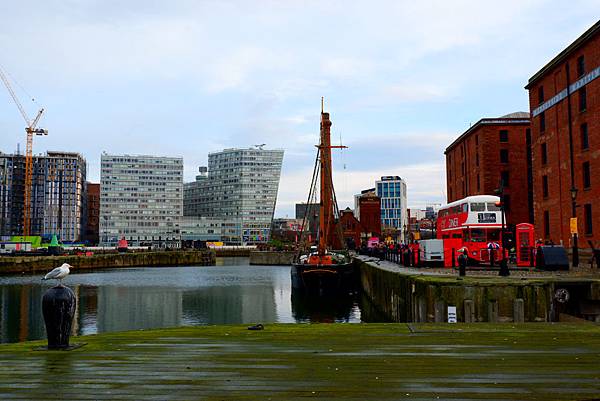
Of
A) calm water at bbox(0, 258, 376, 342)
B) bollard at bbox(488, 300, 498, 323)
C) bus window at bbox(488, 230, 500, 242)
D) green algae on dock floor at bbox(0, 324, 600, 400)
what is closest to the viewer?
green algae on dock floor at bbox(0, 324, 600, 400)

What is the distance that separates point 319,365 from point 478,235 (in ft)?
102

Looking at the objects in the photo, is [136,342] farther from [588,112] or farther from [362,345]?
[588,112]

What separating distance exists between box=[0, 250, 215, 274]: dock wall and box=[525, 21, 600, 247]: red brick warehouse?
82.9 meters

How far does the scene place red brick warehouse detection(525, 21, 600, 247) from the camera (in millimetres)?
39938

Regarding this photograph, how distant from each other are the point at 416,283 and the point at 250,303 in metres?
26.7

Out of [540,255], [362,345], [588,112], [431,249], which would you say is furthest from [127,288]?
[362,345]

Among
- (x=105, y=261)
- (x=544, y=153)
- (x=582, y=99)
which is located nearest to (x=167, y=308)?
(x=544, y=153)

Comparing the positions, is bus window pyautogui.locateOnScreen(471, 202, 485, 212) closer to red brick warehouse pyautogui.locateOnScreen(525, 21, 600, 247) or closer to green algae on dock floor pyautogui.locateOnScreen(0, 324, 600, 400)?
red brick warehouse pyautogui.locateOnScreen(525, 21, 600, 247)

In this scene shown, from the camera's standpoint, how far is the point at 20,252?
10975 centimetres

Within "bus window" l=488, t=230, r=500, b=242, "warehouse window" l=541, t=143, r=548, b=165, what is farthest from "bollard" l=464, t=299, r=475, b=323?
"warehouse window" l=541, t=143, r=548, b=165

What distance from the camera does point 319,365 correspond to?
309 inches

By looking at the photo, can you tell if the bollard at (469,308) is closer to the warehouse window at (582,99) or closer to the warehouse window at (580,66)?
the warehouse window at (582,99)

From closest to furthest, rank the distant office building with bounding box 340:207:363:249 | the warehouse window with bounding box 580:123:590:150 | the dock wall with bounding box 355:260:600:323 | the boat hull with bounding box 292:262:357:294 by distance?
the dock wall with bounding box 355:260:600:323 → the warehouse window with bounding box 580:123:590:150 → the boat hull with bounding box 292:262:357:294 → the distant office building with bounding box 340:207:363:249

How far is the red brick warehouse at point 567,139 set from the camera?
3994 centimetres
